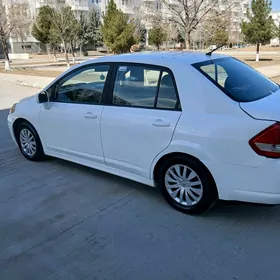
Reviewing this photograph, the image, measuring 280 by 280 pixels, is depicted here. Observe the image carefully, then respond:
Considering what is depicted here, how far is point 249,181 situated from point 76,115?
7.20ft

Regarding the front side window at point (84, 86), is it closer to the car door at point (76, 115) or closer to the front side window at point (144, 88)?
the car door at point (76, 115)

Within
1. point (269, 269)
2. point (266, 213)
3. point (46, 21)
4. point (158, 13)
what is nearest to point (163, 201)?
point (266, 213)

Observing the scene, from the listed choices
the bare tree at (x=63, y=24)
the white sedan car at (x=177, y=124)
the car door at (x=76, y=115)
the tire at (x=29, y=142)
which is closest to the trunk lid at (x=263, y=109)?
the white sedan car at (x=177, y=124)

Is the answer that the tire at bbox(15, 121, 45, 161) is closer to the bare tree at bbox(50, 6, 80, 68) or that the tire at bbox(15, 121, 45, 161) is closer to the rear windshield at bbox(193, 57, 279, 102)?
the rear windshield at bbox(193, 57, 279, 102)

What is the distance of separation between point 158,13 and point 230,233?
1666cm

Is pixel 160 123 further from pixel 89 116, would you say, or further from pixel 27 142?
pixel 27 142

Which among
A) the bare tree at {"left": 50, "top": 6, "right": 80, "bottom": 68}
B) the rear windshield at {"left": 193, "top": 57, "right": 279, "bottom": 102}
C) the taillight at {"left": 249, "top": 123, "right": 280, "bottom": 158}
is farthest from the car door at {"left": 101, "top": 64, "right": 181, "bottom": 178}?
the bare tree at {"left": 50, "top": 6, "right": 80, "bottom": 68}

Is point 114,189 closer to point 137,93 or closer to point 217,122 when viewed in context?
point 137,93

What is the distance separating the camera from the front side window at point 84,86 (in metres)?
3.77

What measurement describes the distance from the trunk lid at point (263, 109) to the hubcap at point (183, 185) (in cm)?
80

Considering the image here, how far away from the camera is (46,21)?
2936cm

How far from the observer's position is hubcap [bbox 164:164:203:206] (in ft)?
10.3

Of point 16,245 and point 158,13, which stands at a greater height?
point 158,13

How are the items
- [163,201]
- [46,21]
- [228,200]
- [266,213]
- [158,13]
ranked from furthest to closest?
[46,21] < [158,13] < [163,201] < [266,213] < [228,200]
